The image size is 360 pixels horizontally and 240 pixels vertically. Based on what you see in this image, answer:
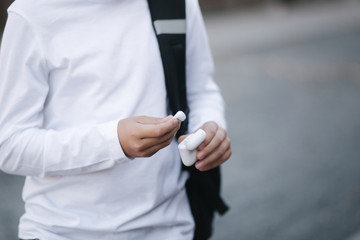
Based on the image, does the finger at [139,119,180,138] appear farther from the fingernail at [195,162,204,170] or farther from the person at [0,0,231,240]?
the fingernail at [195,162,204,170]

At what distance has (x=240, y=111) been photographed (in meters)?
5.94

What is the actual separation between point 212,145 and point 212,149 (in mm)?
13

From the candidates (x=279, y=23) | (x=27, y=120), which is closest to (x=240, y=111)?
(x=27, y=120)

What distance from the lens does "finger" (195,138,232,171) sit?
50.5 inches

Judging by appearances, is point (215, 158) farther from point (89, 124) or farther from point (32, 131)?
point (32, 131)

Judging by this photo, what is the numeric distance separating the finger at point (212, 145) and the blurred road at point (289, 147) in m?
2.02

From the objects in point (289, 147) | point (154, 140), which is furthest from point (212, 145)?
point (289, 147)

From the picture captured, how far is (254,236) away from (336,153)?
1736mm

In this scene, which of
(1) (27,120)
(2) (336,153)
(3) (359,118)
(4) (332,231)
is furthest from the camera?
(3) (359,118)

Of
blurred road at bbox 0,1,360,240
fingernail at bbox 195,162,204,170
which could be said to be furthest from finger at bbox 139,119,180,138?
blurred road at bbox 0,1,360,240

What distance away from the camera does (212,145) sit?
1.31 metres

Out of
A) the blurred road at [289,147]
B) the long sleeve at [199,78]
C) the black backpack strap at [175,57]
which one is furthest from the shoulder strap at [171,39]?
the blurred road at [289,147]

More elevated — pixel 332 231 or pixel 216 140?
pixel 216 140

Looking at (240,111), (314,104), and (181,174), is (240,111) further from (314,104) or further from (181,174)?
(181,174)
